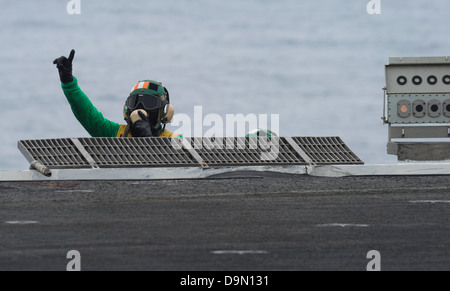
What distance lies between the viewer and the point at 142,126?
18672 millimetres

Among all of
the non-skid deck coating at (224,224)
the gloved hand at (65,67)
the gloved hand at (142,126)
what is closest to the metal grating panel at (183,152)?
the non-skid deck coating at (224,224)

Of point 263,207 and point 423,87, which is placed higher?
point 423,87

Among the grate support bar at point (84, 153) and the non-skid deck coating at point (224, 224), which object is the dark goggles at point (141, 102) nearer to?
the grate support bar at point (84, 153)

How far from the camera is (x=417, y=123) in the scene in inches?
890

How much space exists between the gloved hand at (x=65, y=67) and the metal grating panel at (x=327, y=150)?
14.2 feet

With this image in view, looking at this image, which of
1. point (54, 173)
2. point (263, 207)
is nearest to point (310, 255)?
point (263, 207)

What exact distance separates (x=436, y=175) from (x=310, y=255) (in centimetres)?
969

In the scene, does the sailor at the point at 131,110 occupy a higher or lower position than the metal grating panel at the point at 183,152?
higher

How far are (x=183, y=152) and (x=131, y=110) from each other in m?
2.65

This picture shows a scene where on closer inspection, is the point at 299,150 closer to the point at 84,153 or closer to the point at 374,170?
the point at 374,170

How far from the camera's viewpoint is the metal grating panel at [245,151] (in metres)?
17.1

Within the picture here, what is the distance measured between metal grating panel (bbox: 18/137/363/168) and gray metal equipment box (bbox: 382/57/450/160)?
438cm
